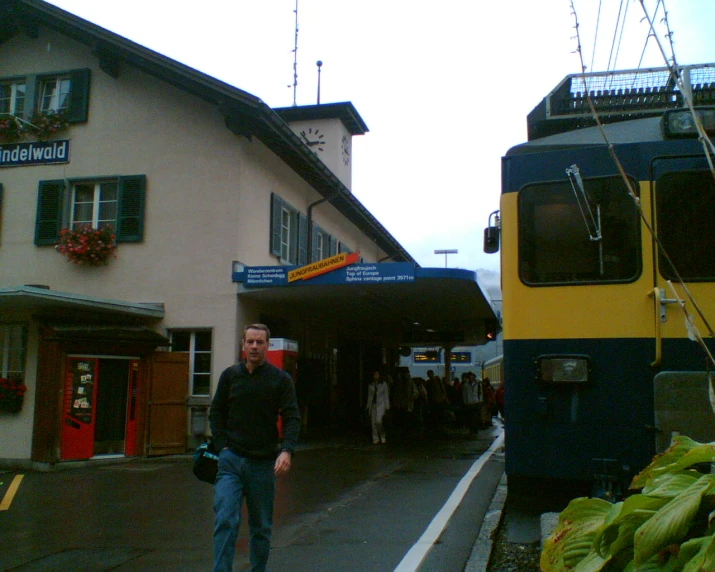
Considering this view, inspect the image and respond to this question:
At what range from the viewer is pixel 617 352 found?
5.25 metres

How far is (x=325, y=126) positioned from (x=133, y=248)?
1084 cm

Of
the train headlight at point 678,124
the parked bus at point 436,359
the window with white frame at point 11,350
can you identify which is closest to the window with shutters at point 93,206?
the window with white frame at point 11,350

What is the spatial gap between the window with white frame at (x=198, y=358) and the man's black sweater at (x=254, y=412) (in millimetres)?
10102

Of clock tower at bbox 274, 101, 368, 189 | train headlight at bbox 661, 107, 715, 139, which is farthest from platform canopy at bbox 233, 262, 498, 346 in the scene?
train headlight at bbox 661, 107, 715, 139

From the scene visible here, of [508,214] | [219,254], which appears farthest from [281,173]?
[508,214]

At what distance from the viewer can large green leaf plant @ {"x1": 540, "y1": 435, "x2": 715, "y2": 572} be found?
1524 millimetres

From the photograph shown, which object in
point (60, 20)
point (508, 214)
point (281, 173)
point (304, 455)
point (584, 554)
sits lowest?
point (304, 455)

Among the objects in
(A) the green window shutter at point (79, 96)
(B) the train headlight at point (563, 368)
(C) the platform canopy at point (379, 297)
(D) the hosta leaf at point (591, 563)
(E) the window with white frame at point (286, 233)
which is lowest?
(D) the hosta leaf at point (591, 563)

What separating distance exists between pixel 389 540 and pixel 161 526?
245cm

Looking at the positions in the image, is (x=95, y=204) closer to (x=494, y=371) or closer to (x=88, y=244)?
(x=88, y=244)

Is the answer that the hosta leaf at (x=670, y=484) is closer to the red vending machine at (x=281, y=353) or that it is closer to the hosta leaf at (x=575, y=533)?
the hosta leaf at (x=575, y=533)

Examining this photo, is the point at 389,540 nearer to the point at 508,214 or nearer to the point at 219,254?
the point at 508,214

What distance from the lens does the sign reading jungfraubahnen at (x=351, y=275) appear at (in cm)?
1352

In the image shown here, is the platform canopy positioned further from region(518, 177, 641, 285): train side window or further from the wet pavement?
region(518, 177, 641, 285): train side window
